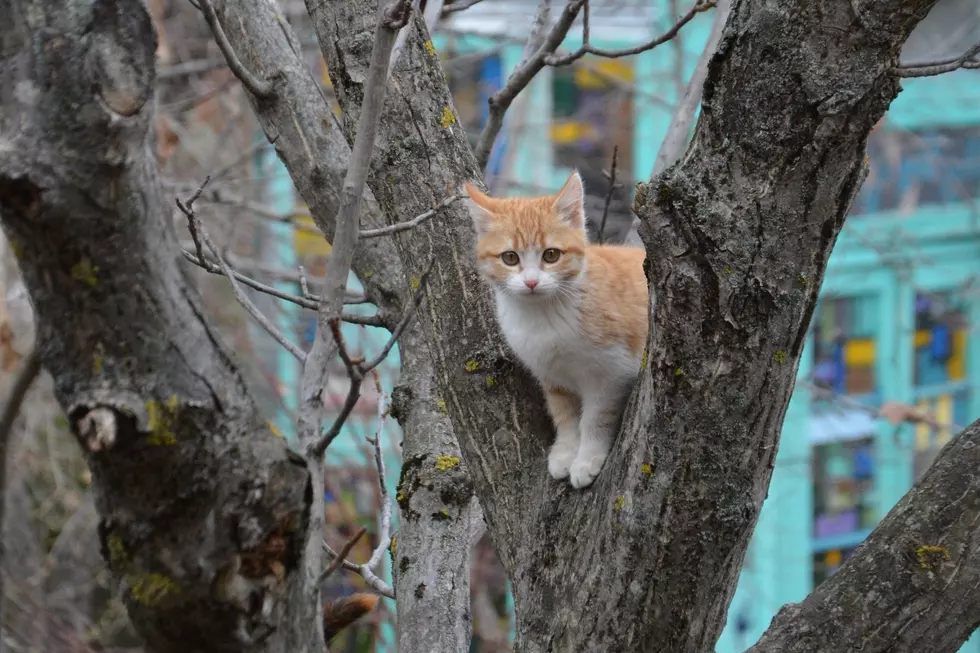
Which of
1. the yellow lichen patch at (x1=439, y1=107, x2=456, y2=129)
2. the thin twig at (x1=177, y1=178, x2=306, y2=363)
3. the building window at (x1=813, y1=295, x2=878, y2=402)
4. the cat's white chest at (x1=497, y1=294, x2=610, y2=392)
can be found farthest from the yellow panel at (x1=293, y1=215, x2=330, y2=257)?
the thin twig at (x1=177, y1=178, x2=306, y2=363)

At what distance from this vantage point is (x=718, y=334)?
1566 millimetres

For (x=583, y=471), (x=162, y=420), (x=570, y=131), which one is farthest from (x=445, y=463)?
(x=570, y=131)

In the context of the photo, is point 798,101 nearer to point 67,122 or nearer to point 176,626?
point 67,122

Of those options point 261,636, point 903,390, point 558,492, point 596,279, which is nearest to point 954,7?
point 903,390

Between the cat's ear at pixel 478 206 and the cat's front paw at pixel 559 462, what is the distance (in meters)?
0.64

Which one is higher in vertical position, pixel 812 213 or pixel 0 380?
pixel 0 380

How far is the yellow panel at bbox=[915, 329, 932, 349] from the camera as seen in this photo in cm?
777

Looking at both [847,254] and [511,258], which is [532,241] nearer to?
[511,258]

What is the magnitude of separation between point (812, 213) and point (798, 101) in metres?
0.18

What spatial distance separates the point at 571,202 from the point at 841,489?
18.3 ft

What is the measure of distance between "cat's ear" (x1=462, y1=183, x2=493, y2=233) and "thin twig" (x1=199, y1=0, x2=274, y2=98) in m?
0.60

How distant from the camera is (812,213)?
154cm

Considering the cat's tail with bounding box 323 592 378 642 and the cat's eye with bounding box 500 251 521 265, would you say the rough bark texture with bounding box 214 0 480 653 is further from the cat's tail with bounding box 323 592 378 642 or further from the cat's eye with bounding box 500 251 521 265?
the cat's tail with bounding box 323 592 378 642

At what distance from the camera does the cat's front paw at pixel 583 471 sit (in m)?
2.03
